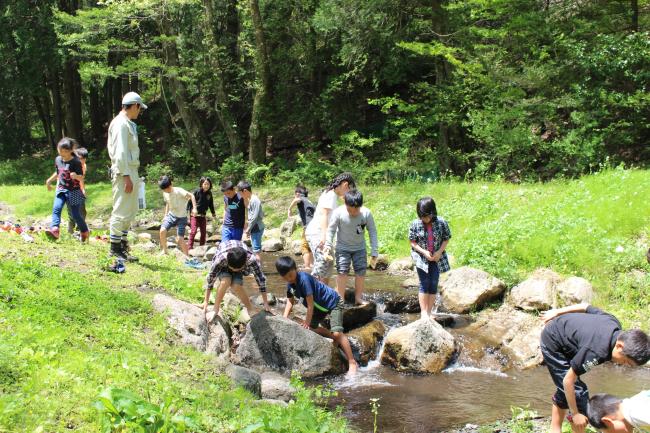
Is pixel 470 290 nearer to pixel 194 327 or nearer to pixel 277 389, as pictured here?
pixel 277 389

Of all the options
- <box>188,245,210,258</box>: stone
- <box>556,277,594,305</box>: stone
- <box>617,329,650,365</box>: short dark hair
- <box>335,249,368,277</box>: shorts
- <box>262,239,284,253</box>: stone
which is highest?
<box>617,329,650,365</box>: short dark hair

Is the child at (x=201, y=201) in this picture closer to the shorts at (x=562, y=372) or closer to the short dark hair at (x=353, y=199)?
the short dark hair at (x=353, y=199)

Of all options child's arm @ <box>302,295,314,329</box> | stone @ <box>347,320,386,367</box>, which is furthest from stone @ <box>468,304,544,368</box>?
child's arm @ <box>302,295,314,329</box>

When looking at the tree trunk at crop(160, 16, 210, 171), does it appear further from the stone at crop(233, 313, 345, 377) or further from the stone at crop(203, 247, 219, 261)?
the stone at crop(233, 313, 345, 377)

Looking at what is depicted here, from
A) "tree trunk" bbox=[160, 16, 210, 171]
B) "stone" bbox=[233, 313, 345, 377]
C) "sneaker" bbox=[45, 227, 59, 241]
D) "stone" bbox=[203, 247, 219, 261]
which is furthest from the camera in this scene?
"tree trunk" bbox=[160, 16, 210, 171]

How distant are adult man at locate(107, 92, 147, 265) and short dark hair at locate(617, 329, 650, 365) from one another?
20.3ft

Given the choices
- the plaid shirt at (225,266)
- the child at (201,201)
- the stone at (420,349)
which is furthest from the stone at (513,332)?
the child at (201,201)

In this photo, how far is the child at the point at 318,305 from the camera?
7.18 meters

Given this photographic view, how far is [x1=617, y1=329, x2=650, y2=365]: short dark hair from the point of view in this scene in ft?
12.3

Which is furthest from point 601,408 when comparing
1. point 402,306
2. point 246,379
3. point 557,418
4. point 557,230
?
point 557,230

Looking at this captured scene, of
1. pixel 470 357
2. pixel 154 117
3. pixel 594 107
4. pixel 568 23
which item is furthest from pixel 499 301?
pixel 154 117

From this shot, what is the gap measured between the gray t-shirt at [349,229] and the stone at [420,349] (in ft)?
4.31

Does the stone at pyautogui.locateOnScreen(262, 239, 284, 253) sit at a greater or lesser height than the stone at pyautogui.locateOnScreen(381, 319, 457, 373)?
lesser

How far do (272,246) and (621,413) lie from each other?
12026mm
